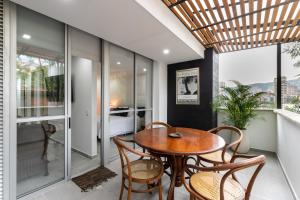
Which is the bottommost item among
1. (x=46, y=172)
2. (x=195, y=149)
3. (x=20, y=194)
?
(x=20, y=194)

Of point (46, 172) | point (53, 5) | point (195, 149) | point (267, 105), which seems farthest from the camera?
point (267, 105)

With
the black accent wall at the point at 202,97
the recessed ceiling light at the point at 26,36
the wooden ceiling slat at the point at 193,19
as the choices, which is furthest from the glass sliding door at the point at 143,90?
the recessed ceiling light at the point at 26,36

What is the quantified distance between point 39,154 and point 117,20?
2.20 m

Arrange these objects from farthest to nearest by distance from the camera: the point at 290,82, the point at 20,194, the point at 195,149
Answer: the point at 290,82, the point at 20,194, the point at 195,149

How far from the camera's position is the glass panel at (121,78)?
3.13 metres

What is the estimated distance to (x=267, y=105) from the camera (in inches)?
151

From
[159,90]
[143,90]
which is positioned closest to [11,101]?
[143,90]

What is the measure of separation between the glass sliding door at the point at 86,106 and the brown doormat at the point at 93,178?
17cm

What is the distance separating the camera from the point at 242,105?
352cm

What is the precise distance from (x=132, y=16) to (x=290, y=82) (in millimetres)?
3809

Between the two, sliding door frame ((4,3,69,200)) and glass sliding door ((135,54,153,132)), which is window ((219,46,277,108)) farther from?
sliding door frame ((4,3,69,200))

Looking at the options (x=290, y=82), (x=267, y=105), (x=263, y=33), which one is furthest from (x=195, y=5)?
(x=267, y=105)

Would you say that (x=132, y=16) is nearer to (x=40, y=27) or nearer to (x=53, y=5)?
(x=53, y=5)

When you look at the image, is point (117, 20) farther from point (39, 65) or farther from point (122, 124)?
point (122, 124)
